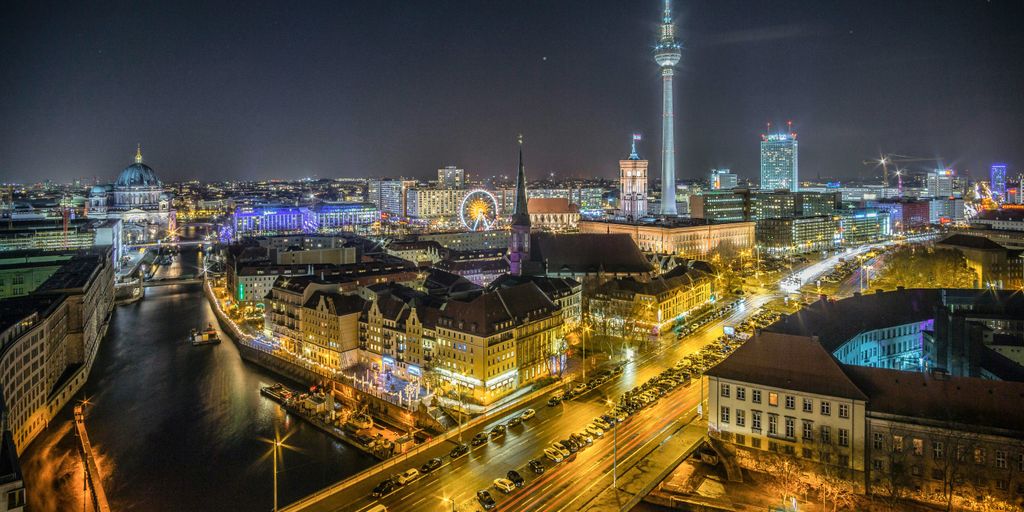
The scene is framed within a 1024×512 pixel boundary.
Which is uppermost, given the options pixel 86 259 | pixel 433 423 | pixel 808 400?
pixel 86 259

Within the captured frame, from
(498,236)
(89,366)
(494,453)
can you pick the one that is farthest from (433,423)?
(498,236)

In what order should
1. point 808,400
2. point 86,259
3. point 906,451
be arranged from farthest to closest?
point 86,259 < point 808,400 < point 906,451

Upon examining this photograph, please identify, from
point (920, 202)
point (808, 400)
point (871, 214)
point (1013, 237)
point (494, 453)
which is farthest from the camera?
point (920, 202)

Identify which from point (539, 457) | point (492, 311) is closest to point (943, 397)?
point (539, 457)

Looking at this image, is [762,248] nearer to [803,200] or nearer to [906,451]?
[803,200]

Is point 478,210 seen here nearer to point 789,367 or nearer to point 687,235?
point 687,235

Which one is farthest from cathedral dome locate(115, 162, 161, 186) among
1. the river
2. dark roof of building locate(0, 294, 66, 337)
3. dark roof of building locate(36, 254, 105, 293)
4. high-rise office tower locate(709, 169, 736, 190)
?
high-rise office tower locate(709, 169, 736, 190)

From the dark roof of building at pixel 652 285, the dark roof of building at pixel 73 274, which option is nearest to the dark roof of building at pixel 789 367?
the dark roof of building at pixel 652 285
